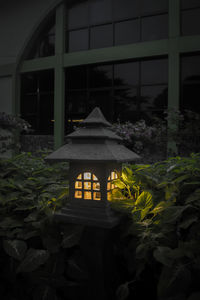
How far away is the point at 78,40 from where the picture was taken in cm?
1272

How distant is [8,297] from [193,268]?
1.47 meters

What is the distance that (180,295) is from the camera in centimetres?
134

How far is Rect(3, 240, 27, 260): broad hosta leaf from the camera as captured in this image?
5.76 ft

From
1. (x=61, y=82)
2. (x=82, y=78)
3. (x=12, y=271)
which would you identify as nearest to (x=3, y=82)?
(x=61, y=82)

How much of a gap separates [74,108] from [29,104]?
2765mm

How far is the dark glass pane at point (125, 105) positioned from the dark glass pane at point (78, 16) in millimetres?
3889

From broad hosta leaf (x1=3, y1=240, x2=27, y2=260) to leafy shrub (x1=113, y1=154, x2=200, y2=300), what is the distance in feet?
2.28

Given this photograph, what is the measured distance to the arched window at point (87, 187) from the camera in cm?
188

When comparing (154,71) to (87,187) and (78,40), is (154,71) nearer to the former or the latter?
(78,40)

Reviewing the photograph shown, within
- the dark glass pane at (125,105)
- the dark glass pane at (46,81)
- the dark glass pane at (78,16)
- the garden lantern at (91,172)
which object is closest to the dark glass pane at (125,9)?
the dark glass pane at (78,16)

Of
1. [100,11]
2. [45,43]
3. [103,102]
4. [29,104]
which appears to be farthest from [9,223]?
[45,43]

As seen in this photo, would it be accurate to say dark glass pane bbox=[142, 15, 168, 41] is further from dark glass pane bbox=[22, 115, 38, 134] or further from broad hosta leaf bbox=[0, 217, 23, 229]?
broad hosta leaf bbox=[0, 217, 23, 229]

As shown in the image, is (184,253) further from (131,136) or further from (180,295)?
(131,136)

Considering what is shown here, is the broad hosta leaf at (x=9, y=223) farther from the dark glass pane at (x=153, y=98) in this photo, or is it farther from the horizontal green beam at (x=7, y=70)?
the horizontal green beam at (x=7, y=70)
